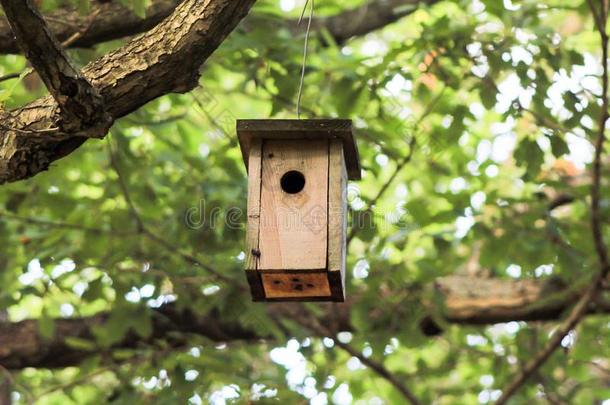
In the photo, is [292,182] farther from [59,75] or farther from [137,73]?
[59,75]

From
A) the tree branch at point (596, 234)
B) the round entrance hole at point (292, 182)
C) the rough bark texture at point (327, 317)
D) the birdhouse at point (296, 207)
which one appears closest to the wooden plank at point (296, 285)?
the birdhouse at point (296, 207)

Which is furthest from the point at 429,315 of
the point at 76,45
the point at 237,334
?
the point at 76,45

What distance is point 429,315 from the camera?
20.4 ft

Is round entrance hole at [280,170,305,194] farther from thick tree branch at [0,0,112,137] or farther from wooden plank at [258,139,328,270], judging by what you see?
thick tree branch at [0,0,112,137]

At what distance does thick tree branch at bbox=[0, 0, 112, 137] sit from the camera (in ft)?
9.48

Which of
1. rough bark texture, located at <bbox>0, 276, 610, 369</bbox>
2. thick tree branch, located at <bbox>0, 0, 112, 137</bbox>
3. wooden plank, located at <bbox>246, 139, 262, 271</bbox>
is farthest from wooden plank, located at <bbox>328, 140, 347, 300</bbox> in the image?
rough bark texture, located at <bbox>0, 276, 610, 369</bbox>

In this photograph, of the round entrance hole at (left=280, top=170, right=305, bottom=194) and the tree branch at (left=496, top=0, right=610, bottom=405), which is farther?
the tree branch at (left=496, top=0, right=610, bottom=405)

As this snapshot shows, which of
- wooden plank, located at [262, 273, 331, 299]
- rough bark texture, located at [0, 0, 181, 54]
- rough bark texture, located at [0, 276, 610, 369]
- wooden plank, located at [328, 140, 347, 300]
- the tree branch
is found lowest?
rough bark texture, located at [0, 276, 610, 369]

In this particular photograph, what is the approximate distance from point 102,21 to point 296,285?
5.39ft

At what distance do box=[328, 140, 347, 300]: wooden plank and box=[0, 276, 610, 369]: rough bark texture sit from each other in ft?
7.18

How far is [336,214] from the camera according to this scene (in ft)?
12.1

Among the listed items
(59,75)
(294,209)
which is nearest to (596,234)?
(294,209)

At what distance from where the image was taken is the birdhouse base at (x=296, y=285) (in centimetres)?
362

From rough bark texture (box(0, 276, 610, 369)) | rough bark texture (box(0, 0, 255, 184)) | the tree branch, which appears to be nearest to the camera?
rough bark texture (box(0, 0, 255, 184))
